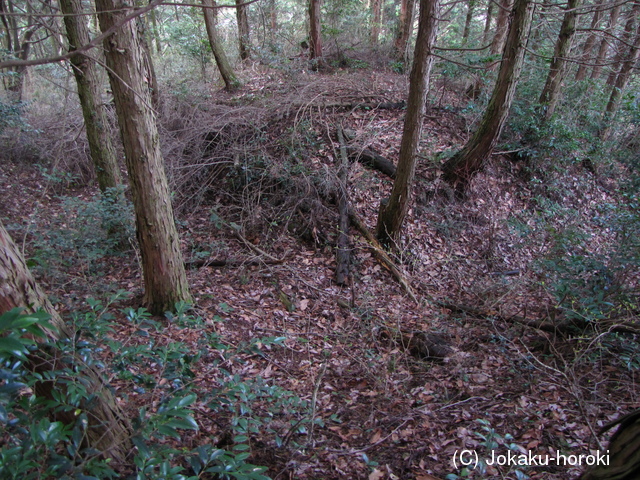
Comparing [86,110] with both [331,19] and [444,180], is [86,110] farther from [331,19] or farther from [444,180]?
[331,19]

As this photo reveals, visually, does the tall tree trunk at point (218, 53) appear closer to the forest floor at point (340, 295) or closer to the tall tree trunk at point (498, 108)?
the forest floor at point (340, 295)

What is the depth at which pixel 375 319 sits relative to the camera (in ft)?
17.6

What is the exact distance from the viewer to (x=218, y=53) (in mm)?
10375

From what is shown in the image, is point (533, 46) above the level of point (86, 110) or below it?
above

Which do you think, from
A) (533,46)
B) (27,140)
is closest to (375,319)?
(27,140)

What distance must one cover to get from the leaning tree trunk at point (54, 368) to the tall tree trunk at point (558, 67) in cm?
1008

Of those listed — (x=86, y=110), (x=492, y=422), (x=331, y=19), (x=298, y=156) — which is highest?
(x=331, y=19)

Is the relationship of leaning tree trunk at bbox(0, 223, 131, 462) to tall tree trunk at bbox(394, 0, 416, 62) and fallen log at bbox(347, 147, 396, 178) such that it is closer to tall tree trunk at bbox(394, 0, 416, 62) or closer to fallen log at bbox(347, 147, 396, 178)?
fallen log at bbox(347, 147, 396, 178)

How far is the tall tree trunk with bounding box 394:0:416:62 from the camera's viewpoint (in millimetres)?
13094

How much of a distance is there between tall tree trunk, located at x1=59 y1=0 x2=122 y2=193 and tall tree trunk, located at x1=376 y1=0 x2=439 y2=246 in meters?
4.58

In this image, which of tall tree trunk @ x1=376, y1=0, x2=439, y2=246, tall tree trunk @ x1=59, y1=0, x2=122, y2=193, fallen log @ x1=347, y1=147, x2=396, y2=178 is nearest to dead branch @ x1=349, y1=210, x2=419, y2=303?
tall tree trunk @ x1=376, y1=0, x2=439, y2=246

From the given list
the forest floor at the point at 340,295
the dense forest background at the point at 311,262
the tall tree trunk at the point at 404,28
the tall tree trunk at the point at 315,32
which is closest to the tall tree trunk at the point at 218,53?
the dense forest background at the point at 311,262

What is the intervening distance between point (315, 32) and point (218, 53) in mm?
3466

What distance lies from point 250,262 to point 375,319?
229 cm
